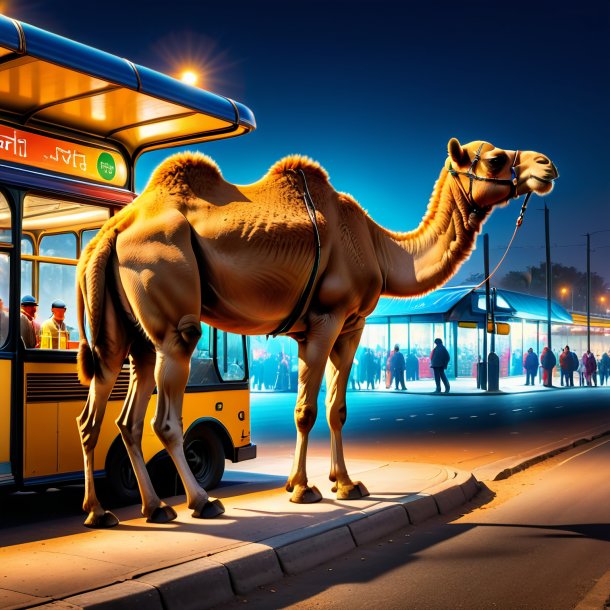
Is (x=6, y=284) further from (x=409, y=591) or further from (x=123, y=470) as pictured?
(x=409, y=591)

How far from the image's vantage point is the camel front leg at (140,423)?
22.7 feet

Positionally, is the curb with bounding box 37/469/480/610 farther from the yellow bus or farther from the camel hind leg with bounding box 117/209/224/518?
the yellow bus

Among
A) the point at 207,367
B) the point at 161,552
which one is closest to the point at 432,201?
the point at 207,367

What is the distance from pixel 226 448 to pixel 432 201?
3.47 m

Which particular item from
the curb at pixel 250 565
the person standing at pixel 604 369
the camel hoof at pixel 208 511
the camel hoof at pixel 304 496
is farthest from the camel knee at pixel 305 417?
the person standing at pixel 604 369

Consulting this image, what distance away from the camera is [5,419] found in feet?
24.2

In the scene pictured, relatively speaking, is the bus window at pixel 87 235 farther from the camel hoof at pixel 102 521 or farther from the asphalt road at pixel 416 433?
the camel hoof at pixel 102 521

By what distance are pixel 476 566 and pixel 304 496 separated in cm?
201

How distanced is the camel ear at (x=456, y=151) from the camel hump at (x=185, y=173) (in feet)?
6.87

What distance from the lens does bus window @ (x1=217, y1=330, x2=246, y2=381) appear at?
977 cm

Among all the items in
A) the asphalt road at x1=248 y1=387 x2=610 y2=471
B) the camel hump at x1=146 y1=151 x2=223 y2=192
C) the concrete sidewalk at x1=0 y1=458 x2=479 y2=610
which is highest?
the camel hump at x1=146 y1=151 x2=223 y2=192

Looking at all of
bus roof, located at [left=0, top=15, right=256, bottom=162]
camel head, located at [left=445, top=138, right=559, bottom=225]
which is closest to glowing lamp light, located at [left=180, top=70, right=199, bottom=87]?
bus roof, located at [left=0, top=15, right=256, bottom=162]

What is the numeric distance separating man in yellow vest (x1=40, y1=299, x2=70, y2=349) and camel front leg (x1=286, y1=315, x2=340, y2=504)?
250cm

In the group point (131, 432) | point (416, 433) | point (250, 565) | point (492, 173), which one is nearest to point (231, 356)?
point (131, 432)
